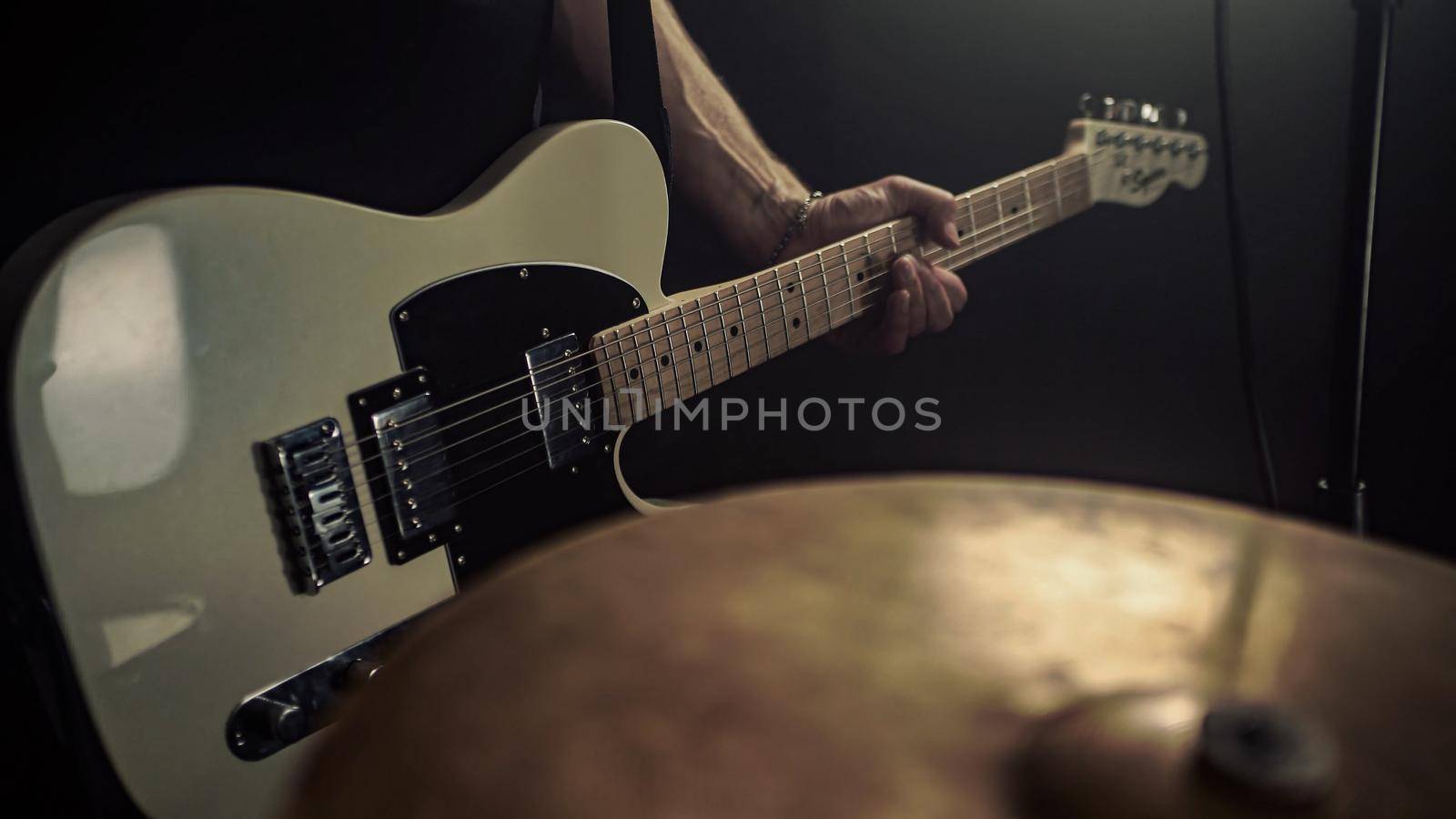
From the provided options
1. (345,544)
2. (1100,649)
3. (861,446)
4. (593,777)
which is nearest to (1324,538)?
(1100,649)

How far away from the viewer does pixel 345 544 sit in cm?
74

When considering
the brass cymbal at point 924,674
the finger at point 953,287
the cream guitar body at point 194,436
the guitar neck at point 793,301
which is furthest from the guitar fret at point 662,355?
the brass cymbal at point 924,674

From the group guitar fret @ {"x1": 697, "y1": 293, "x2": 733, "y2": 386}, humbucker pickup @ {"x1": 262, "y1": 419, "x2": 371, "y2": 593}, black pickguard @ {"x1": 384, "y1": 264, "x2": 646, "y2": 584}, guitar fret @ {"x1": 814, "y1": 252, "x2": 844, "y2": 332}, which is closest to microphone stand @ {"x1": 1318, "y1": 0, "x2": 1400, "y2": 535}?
guitar fret @ {"x1": 814, "y1": 252, "x2": 844, "y2": 332}

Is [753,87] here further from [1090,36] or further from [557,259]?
[1090,36]

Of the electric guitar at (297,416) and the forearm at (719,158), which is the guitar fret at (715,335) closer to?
the electric guitar at (297,416)

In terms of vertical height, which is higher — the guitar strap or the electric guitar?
the guitar strap

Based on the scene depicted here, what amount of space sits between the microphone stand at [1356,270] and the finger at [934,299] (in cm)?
46

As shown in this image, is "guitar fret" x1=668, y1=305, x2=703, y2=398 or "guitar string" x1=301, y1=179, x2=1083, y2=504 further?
"guitar fret" x1=668, y1=305, x2=703, y2=398

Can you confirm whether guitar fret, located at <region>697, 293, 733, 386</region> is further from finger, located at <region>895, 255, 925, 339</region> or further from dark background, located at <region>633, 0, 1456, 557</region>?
finger, located at <region>895, 255, 925, 339</region>

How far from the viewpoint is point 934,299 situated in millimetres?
1243

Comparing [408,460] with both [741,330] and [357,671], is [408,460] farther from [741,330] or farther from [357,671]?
[741,330]

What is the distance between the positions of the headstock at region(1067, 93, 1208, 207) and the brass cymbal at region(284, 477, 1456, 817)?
1.14 metres

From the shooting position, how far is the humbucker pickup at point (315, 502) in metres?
0.69

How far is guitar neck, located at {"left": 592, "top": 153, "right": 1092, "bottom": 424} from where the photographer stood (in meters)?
0.96
